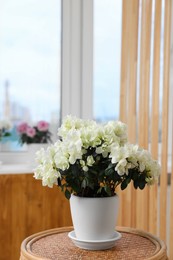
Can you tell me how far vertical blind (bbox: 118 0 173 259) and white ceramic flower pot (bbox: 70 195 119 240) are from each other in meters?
0.58

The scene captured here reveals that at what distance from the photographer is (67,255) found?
1.49m

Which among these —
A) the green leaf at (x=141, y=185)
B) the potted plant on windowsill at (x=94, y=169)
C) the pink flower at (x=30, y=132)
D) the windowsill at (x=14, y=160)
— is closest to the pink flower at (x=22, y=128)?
the pink flower at (x=30, y=132)

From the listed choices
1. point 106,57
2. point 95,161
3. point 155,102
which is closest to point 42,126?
point 106,57

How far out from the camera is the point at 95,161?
1.46 meters

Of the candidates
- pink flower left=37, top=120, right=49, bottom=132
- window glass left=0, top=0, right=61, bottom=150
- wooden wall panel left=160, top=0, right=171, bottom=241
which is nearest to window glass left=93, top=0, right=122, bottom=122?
window glass left=0, top=0, right=61, bottom=150

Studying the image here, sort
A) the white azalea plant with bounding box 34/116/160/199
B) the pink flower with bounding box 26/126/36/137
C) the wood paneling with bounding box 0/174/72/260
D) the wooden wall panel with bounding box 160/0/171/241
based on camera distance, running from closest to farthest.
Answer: the white azalea plant with bounding box 34/116/160/199 → the wooden wall panel with bounding box 160/0/171/241 → the wood paneling with bounding box 0/174/72/260 → the pink flower with bounding box 26/126/36/137

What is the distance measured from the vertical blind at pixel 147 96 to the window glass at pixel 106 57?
1.39 ft

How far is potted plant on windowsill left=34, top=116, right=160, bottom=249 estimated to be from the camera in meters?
1.43

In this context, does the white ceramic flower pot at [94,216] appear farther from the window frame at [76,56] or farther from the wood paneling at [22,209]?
the window frame at [76,56]

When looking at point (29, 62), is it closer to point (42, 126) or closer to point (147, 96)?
point (42, 126)

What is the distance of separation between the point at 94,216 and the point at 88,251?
139mm

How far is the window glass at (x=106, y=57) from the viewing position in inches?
114

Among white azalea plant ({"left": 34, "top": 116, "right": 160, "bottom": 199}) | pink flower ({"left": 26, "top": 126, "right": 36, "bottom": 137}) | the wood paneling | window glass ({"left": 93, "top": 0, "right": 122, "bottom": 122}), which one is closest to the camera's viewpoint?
white azalea plant ({"left": 34, "top": 116, "right": 160, "bottom": 199})

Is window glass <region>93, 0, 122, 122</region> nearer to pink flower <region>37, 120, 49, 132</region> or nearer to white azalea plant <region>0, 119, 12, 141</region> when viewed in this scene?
pink flower <region>37, 120, 49, 132</region>
